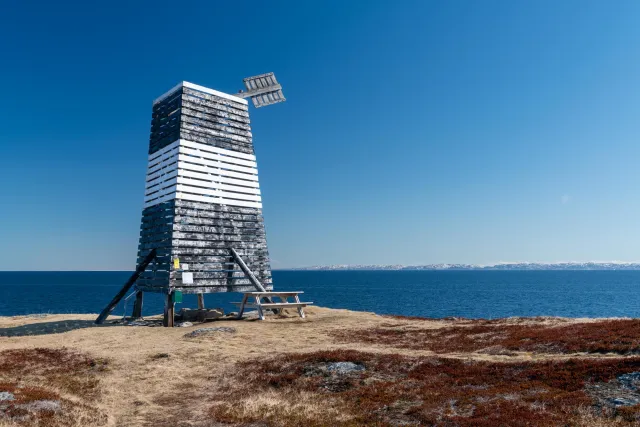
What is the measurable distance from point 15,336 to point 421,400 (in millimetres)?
25557

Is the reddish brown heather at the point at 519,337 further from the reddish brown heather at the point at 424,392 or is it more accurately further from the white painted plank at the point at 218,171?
the white painted plank at the point at 218,171

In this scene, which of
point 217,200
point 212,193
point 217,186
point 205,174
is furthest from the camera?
point 217,186

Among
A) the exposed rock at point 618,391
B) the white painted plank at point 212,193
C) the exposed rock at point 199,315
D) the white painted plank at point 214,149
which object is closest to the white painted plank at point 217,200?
the white painted plank at point 212,193

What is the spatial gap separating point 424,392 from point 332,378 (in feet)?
11.3

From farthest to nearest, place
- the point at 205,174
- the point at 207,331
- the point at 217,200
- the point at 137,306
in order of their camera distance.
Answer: the point at 137,306 → the point at 217,200 → the point at 205,174 → the point at 207,331

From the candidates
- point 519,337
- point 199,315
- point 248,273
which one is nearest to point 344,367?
point 519,337

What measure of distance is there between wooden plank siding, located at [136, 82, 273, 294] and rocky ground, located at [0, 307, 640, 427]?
6.17 meters

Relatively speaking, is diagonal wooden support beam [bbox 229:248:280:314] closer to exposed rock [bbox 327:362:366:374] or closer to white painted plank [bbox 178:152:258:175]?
white painted plank [bbox 178:152:258:175]

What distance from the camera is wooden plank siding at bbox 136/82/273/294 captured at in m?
29.8

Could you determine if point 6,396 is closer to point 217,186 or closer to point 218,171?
point 217,186

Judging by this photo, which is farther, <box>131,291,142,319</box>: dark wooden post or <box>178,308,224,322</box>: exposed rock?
<box>131,291,142,319</box>: dark wooden post

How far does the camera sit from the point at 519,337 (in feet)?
64.7

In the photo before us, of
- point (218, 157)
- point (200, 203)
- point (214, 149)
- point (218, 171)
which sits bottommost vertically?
point (200, 203)

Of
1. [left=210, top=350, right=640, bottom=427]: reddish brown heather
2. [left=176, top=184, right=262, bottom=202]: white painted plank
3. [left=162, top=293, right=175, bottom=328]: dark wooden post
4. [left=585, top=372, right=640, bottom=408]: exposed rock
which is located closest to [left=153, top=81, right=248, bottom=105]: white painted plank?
[left=176, top=184, right=262, bottom=202]: white painted plank
